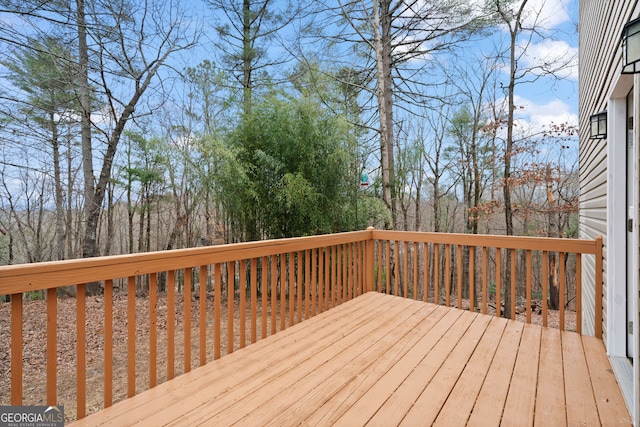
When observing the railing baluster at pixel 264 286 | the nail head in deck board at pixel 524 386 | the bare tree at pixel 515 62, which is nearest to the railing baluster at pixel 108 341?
the railing baluster at pixel 264 286

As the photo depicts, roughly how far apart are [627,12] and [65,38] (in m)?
5.38

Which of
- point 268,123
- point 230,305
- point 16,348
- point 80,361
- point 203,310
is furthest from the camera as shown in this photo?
point 268,123

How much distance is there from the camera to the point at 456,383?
1.77 meters

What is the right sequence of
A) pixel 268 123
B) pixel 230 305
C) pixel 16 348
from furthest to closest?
pixel 268 123
pixel 230 305
pixel 16 348

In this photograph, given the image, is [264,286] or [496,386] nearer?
[496,386]

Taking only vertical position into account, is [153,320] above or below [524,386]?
above

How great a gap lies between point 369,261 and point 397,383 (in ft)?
6.85

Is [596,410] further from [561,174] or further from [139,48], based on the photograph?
[561,174]

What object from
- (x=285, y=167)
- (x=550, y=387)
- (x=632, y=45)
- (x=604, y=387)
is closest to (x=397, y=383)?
(x=550, y=387)

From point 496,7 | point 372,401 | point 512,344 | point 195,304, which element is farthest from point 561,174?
point 195,304

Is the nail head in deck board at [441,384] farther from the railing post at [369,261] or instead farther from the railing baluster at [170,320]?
the railing post at [369,261]

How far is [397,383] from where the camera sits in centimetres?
177

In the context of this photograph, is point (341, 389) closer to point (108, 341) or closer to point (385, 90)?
point (108, 341)

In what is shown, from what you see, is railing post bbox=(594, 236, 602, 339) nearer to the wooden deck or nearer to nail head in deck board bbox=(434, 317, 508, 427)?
the wooden deck
